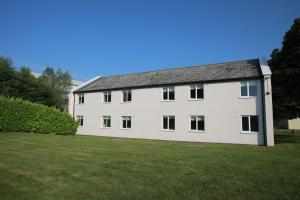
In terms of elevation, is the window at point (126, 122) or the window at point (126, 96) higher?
the window at point (126, 96)

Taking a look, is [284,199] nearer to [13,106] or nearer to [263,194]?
[263,194]

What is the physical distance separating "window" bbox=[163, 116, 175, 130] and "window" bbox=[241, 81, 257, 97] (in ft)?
25.7

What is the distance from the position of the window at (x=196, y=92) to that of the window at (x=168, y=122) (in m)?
3.31

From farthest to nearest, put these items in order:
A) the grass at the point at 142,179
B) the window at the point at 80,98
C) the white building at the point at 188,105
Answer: the window at the point at 80,98 < the white building at the point at 188,105 < the grass at the point at 142,179

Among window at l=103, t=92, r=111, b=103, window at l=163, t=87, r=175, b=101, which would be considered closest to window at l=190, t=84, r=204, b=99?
window at l=163, t=87, r=175, b=101

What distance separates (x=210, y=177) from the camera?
848 centimetres

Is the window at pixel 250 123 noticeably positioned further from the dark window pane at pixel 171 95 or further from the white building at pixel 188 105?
the dark window pane at pixel 171 95

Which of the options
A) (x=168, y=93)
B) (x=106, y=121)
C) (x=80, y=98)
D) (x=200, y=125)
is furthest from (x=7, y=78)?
(x=200, y=125)

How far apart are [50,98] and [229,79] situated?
36707 mm

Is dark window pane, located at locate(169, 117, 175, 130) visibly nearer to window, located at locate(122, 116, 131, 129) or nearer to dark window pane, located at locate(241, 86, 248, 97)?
window, located at locate(122, 116, 131, 129)

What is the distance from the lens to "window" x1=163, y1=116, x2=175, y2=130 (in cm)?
2692

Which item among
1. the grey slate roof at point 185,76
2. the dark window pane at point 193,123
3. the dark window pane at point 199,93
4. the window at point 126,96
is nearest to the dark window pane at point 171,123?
the dark window pane at point 193,123

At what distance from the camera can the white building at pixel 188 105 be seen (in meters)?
22.7

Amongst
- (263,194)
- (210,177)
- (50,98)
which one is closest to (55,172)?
(210,177)
